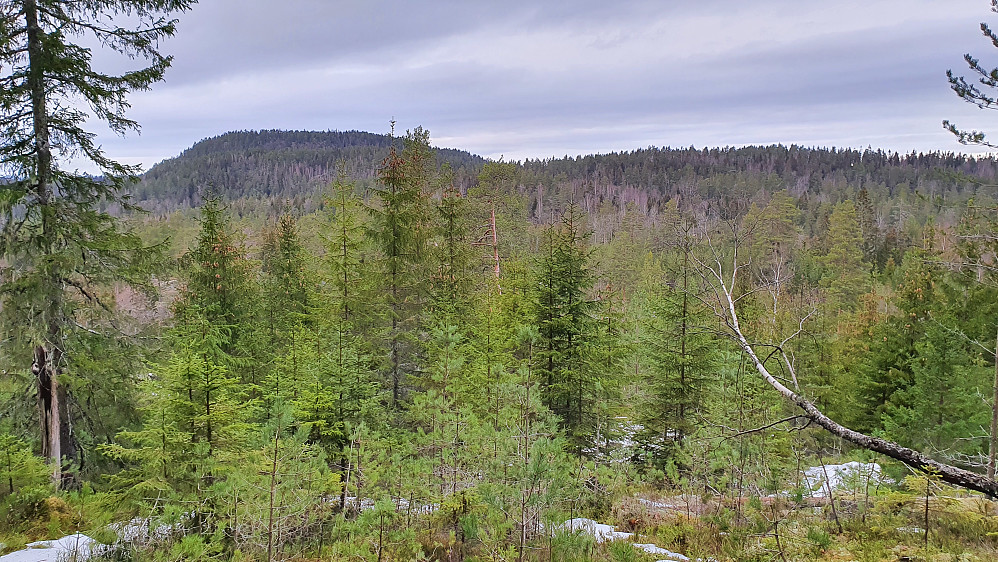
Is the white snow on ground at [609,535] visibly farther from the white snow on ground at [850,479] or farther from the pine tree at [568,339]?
the pine tree at [568,339]

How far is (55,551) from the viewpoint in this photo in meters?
5.97

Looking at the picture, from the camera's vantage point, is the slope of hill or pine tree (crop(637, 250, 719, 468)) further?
the slope of hill

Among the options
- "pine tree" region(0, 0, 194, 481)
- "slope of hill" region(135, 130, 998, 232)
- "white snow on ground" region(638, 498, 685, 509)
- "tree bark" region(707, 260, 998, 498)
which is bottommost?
"white snow on ground" region(638, 498, 685, 509)

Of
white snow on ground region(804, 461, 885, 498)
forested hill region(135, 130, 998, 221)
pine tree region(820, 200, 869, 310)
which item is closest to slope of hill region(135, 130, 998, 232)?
forested hill region(135, 130, 998, 221)

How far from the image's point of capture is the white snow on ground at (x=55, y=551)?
18.1 ft

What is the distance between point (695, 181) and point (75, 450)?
142 metres

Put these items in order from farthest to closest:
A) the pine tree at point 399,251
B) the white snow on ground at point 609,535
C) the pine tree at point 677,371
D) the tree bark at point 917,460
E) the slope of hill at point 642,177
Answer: the slope of hill at point 642,177 < the pine tree at point 399,251 < the pine tree at point 677,371 < the white snow on ground at point 609,535 < the tree bark at point 917,460

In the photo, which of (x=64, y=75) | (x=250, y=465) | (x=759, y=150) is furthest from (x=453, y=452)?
(x=759, y=150)

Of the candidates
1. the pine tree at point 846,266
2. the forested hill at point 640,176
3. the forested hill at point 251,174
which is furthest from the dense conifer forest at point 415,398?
the forested hill at point 251,174

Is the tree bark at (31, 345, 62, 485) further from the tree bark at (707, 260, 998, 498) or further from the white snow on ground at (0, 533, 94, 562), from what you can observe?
the tree bark at (707, 260, 998, 498)

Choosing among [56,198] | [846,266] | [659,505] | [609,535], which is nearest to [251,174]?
[846,266]

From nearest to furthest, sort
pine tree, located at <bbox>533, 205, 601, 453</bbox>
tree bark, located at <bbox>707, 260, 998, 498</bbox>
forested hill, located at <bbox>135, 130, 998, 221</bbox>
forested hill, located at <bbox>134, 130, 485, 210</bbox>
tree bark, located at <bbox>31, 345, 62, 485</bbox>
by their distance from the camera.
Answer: tree bark, located at <bbox>707, 260, 998, 498</bbox> < tree bark, located at <bbox>31, 345, 62, 485</bbox> < pine tree, located at <bbox>533, 205, 601, 453</bbox> < forested hill, located at <bbox>135, 130, 998, 221</bbox> < forested hill, located at <bbox>134, 130, 485, 210</bbox>

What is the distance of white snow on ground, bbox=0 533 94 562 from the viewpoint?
5.53 m

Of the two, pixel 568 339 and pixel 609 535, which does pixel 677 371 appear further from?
pixel 609 535
